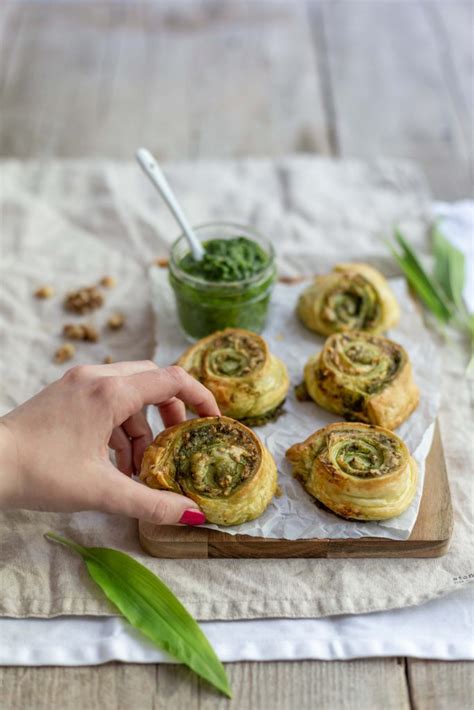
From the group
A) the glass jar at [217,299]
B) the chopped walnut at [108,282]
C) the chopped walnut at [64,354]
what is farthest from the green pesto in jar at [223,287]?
the chopped walnut at [108,282]

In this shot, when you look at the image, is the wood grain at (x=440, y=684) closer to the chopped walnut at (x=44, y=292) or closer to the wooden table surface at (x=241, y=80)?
the chopped walnut at (x=44, y=292)

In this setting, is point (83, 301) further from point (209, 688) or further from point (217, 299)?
point (209, 688)

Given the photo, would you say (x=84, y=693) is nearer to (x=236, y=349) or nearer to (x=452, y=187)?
(x=236, y=349)

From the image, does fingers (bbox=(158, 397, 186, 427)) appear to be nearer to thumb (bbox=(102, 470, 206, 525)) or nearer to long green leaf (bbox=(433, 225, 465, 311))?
thumb (bbox=(102, 470, 206, 525))

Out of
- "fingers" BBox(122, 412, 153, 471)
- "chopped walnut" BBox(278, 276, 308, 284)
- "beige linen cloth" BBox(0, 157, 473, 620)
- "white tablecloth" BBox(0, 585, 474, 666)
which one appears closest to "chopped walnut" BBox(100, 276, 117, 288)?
"beige linen cloth" BBox(0, 157, 473, 620)

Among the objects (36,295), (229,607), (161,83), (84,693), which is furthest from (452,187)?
(84,693)

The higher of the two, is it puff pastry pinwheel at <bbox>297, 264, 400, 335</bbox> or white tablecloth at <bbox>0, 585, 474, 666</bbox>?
puff pastry pinwheel at <bbox>297, 264, 400, 335</bbox>

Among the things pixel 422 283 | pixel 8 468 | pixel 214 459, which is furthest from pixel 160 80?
pixel 8 468
